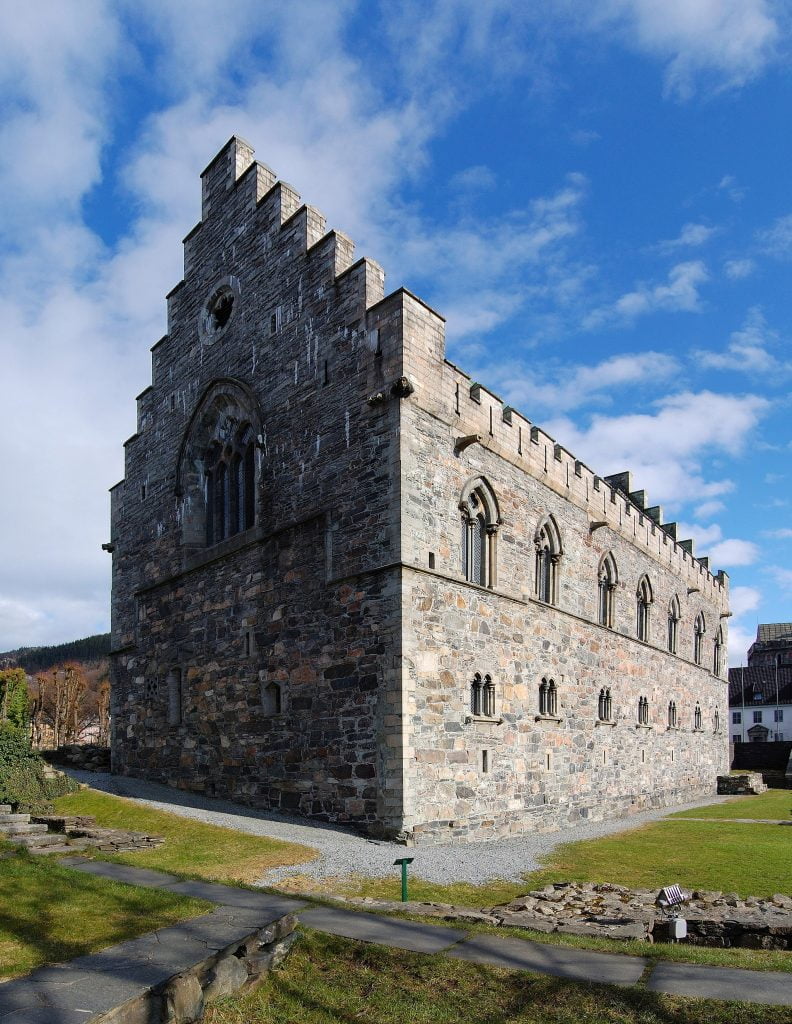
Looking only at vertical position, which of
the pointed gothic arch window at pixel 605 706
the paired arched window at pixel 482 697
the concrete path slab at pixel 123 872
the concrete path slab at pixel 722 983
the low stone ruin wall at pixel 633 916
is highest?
the paired arched window at pixel 482 697

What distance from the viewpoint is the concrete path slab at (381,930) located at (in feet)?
25.7

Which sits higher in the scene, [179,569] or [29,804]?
[179,569]

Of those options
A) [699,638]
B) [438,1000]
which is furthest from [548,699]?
[699,638]

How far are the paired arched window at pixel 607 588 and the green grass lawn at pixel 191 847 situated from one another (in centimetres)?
1454

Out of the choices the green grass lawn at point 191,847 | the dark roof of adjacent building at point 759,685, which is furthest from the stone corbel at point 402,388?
the dark roof of adjacent building at point 759,685

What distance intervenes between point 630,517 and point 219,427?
14670mm

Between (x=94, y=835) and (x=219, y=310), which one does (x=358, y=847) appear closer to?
(x=94, y=835)

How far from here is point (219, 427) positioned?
23.0 meters

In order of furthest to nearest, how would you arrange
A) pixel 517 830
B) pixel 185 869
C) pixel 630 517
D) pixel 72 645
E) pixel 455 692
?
pixel 72 645 < pixel 630 517 < pixel 517 830 < pixel 455 692 < pixel 185 869

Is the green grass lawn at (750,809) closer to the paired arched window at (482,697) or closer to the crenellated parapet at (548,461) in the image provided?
the crenellated parapet at (548,461)

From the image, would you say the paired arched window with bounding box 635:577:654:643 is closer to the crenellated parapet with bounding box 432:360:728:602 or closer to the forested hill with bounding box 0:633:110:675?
the crenellated parapet with bounding box 432:360:728:602

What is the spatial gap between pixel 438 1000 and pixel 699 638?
33412 millimetres

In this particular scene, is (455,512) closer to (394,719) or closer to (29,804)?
(394,719)

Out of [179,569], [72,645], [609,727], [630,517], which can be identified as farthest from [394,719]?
[72,645]
